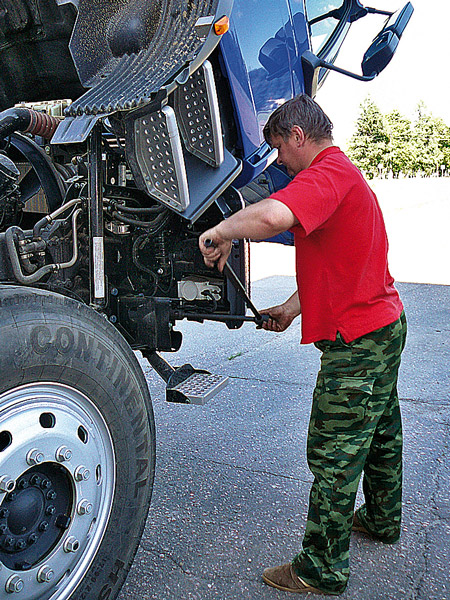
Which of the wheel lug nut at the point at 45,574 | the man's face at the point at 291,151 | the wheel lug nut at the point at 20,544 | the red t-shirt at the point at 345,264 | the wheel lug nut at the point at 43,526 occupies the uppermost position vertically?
the man's face at the point at 291,151

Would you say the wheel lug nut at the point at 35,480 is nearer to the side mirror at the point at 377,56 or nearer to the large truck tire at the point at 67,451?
the large truck tire at the point at 67,451

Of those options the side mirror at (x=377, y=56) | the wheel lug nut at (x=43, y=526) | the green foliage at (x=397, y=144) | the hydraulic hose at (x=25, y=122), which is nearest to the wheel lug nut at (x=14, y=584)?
the wheel lug nut at (x=43, y=526)

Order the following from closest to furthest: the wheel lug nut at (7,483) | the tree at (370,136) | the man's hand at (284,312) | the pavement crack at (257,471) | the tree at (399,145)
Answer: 1. the wheel lug nut at (7,483)
2. the man's hand at (284,312)
3. the pavement crack at (257,471)
4. the tree at (370,136)
5. the tree at (399,145)

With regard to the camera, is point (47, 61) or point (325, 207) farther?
point (47, 61)

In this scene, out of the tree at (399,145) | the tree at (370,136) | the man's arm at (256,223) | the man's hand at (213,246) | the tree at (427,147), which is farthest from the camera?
the tree at (427,147)

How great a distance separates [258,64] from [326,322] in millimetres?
1196

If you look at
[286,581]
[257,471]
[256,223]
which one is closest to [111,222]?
[256,223]

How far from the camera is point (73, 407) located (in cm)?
197

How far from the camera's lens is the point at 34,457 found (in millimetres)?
1830

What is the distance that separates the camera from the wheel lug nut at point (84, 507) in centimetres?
198

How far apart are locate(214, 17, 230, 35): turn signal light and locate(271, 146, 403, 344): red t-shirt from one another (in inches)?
23.0

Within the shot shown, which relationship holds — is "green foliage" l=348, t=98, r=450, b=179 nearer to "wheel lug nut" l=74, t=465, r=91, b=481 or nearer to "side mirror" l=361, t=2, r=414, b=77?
"side mirror" l=361, t=2, r=414, b=77

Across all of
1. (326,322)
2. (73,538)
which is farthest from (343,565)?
(73,538)

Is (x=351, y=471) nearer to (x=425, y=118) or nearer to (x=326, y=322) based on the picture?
(x=326, y=322)
